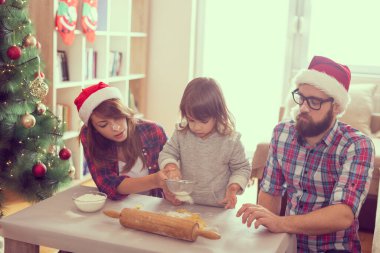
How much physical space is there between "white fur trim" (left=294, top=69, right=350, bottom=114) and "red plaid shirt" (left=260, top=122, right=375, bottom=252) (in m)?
0.10

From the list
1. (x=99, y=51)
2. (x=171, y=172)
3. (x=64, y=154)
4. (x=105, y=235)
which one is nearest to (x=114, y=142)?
(x=171, y=172)

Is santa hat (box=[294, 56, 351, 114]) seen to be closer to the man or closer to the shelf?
the man

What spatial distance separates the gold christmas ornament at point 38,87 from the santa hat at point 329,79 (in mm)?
1527

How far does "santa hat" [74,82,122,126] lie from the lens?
220cm

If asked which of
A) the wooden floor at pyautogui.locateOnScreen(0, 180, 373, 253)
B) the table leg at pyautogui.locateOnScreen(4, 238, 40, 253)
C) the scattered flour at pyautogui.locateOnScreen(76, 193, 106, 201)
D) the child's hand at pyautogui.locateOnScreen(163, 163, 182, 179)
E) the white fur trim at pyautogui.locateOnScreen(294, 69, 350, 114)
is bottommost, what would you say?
the wooden floor at pyautogui.locateOnScreen(0, 180, 373, 253)

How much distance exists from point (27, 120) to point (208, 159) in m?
1.21

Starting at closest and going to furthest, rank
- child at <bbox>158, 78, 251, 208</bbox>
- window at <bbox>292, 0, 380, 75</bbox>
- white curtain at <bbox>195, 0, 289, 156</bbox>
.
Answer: child at <bbox>158, 78, 251, 208</bbox>
window at <bbox>292, 0, 380, 75</bbox>
white curtain at <bbox>195, 0, 289, 156</bbox>

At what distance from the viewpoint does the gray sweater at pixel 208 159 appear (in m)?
2.21

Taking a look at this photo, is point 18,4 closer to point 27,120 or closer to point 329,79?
point 27,120

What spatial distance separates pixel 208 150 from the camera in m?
2.21

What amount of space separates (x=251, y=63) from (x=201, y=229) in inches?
154

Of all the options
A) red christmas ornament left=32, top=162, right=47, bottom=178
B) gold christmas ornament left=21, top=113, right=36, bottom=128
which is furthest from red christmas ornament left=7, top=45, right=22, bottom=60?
red christmas ornament left=32, top=162, right=47, bottom=178

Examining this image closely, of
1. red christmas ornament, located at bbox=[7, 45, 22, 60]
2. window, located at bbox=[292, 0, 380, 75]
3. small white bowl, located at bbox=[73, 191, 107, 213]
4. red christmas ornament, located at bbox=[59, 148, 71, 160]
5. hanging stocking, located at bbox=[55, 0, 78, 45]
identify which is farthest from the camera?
window, located at bbox=[292, 0, 380, 75]

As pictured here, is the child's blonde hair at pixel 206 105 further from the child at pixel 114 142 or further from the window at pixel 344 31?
the window at pixel 344 31
